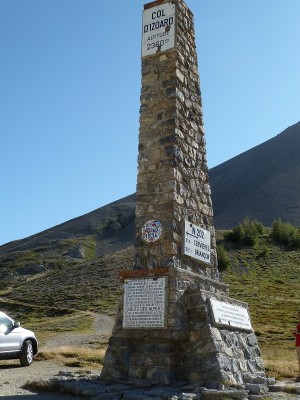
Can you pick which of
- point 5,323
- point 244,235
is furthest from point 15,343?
point 244,235

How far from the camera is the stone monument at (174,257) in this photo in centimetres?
930

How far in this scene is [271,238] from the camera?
8356cm

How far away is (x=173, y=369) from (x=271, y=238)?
253 ft

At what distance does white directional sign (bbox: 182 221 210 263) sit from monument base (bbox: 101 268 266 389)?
0.57m

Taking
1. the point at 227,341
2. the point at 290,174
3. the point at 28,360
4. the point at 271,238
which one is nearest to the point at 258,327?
the point at 28,360

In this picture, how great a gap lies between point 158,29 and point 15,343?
9.57m

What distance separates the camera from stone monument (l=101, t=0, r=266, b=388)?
9297mm

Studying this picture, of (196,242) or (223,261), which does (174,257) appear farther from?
(223,261)

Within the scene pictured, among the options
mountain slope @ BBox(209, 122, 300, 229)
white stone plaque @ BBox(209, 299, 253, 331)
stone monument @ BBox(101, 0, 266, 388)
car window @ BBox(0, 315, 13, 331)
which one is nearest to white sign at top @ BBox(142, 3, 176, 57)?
stone monument @ BBox(101, 0, 266, 388)

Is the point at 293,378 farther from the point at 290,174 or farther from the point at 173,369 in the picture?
the point at 290,174

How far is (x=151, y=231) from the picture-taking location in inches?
404

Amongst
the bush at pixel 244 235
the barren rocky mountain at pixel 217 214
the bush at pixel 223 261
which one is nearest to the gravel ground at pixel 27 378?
the bush at pixel 223 261

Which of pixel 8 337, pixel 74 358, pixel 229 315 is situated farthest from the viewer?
pixel 74 358

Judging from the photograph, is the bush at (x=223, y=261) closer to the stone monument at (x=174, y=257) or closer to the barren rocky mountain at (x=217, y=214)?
the barren rocky mountain at (x=217, y=214)
